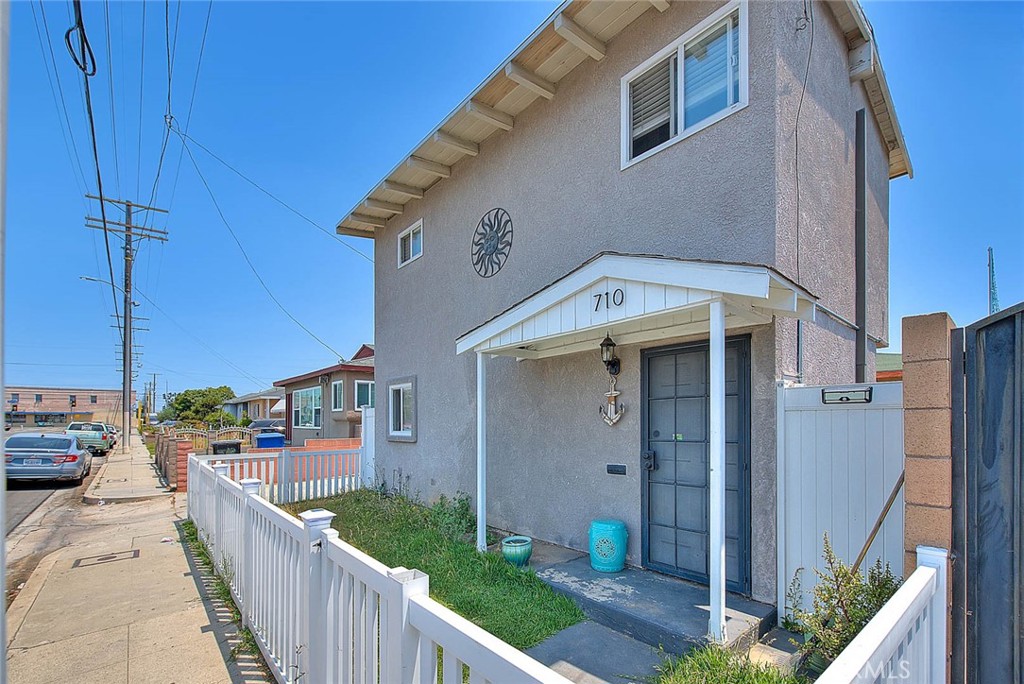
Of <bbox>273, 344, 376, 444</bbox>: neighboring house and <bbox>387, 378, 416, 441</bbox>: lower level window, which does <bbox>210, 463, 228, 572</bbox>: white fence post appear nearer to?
<bbox>387, 378, 416, 441</bbox>: lower level window

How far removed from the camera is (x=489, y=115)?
22.9 ft

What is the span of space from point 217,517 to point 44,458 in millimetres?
10886

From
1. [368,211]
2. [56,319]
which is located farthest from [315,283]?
[56,319]

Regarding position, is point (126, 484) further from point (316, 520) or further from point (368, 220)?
point (316, 520)

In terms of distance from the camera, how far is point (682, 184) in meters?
4.98

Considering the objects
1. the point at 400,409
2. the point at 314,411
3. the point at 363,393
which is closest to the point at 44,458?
the point at 363,393

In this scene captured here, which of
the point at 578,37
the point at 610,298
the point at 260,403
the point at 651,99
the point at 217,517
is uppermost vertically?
the point at 578,37

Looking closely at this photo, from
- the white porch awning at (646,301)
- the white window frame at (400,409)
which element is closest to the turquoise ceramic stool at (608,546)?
the white porch awning at (646,301)

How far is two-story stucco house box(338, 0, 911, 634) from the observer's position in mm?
4227

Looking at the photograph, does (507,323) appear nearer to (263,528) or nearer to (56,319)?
Answer: (263,528)

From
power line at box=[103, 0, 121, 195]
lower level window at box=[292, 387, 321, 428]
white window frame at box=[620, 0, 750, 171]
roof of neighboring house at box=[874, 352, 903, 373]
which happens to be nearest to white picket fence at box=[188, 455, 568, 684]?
white window frame at box=[620, 0, 750, 171]

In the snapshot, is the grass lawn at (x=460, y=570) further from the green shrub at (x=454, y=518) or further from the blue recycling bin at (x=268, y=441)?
the blue recycling bin at (x=268, y=441)

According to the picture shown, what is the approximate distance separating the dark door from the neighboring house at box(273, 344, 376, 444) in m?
13.8

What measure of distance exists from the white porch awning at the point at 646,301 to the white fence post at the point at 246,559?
107 inches
